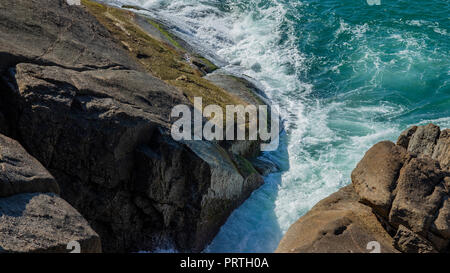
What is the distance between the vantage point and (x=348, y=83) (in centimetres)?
2066

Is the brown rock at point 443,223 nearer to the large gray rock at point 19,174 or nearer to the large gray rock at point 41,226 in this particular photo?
the large gray rock at point 41,226

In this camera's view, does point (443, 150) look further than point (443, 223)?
Yes

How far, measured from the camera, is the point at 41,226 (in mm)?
6859

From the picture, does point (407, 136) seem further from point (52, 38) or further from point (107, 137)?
point (52, 38)

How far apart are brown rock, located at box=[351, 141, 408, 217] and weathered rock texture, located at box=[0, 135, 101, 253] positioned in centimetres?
568

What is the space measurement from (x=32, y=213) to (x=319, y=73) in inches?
661

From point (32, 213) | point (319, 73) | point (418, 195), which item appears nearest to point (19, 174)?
point (32, 213)

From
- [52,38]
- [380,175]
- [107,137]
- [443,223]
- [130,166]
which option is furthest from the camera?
[52,38]

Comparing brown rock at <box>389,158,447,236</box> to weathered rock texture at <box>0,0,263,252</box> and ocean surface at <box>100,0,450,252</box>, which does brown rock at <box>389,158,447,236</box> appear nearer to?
ocean surface at <box>100,0,450,252</box>

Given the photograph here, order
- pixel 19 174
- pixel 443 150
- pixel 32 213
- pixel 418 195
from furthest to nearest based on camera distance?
pixel 443 150
pixel 418 195
pixel 19 174
pixel 32 213

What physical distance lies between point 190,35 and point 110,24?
269 inches

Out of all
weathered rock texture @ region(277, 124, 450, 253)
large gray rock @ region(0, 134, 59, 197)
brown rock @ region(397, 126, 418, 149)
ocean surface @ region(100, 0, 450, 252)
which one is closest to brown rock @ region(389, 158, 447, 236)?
weathered rock texture @ region(277, 124, 450, 253)
